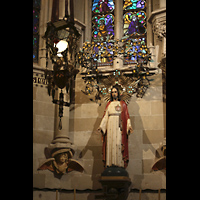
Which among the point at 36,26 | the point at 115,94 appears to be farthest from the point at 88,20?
the point at 115,94

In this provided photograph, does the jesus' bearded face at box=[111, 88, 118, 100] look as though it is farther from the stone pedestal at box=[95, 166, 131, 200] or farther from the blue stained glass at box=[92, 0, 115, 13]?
the blue stained glass at box=[92, 0, 115, 13]

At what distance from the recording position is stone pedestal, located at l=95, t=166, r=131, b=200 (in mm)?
7793

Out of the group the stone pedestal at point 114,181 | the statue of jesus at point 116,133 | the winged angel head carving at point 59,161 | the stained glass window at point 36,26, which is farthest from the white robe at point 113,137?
the stained glass window at point 36,26

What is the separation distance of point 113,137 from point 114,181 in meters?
0.81

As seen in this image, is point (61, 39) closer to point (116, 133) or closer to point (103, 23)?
point (116, 133)

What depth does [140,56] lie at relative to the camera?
9.20 metres

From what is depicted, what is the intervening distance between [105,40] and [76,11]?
97 cm

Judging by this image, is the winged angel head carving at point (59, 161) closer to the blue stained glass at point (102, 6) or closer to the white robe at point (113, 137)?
the white robe at point (113, 137)

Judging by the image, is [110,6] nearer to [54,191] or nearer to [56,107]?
[56,107]

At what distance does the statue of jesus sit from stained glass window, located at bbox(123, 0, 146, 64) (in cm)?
168

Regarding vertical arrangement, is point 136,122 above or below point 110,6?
below

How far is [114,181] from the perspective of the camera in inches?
307

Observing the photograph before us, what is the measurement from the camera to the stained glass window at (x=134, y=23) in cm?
977

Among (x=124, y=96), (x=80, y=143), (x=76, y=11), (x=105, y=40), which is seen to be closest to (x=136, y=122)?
(x=124, y=96)
